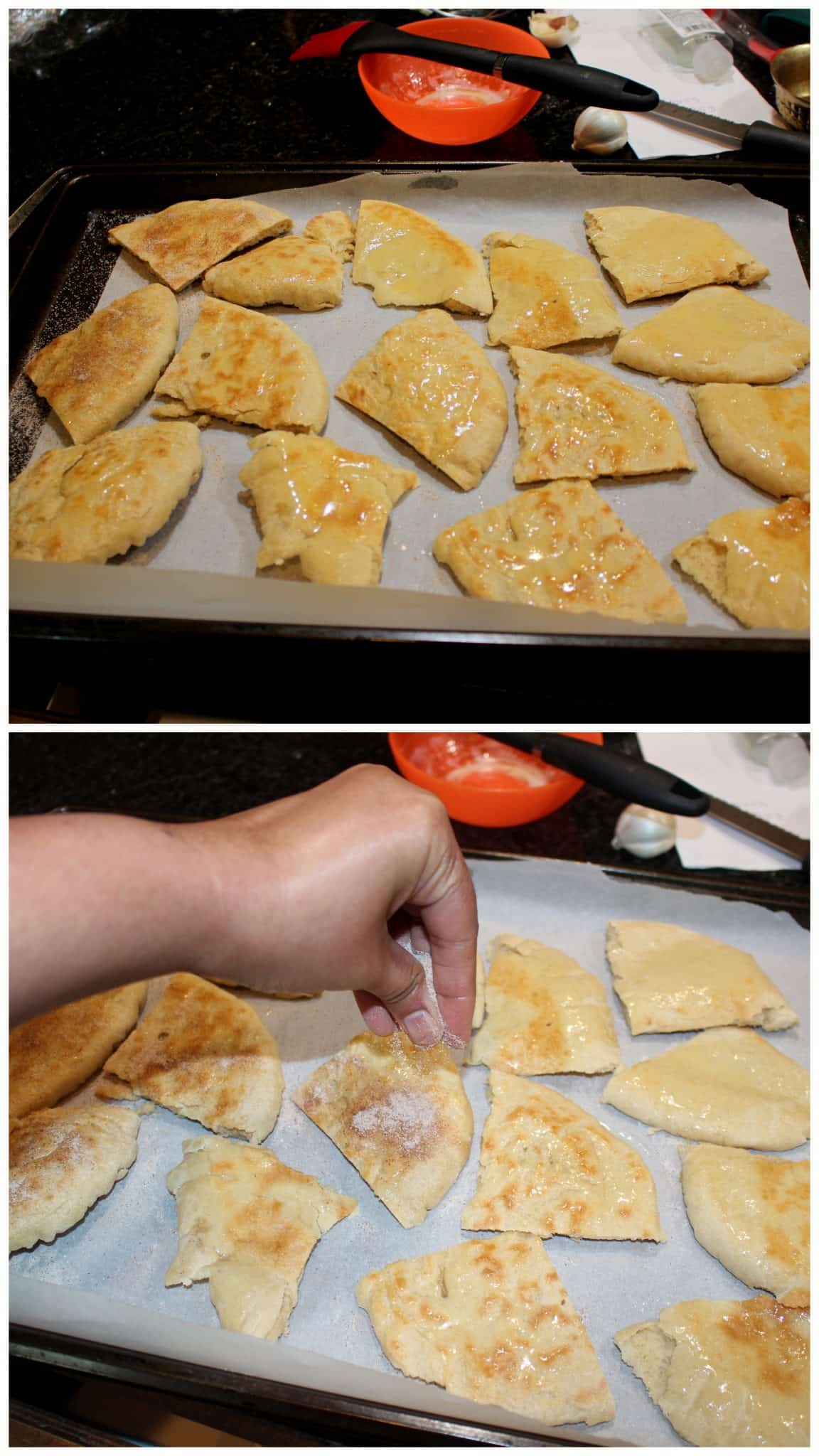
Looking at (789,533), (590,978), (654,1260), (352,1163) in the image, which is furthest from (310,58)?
(654,1260)

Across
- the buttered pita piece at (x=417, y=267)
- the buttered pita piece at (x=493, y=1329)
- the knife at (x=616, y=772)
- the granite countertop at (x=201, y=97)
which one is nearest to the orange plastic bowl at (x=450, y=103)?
the granite countertop at (x=201, y=97)

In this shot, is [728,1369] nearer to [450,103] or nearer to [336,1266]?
[336,1266]

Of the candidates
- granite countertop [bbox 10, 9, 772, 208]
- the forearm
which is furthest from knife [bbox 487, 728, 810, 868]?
granite countertop [bbox 10, 9, 772, 208]

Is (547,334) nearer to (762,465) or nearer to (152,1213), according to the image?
(762,465)

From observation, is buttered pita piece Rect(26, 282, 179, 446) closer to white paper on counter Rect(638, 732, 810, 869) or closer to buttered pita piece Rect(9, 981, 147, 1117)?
buttered pita piece Rect(9, 981, 147, 1117)

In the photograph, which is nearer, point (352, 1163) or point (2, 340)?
point (352, 1163)

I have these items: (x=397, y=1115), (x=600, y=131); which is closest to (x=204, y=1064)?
(x=397, y=1115)

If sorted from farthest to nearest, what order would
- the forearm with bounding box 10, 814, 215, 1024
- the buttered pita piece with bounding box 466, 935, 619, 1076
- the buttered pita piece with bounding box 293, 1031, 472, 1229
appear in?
the buttered pita piece with bounding box 466, 935, 619, 1076 < the buttered pita piece with bounding box 293, 1031, 472, 1229 < the forearm with bounding box 10, 814, 215, 1024
